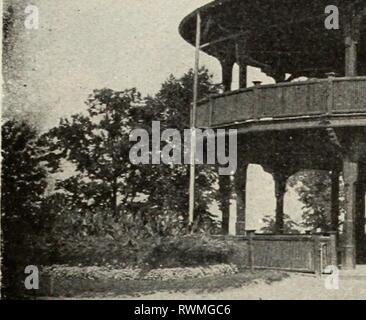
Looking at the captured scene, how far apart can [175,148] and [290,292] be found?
474 inches

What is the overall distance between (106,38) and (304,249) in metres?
9.98

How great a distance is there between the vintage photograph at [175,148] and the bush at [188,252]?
42mm

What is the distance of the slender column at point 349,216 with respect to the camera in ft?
66.1

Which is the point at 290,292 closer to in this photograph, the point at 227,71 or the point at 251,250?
the point at 251,250

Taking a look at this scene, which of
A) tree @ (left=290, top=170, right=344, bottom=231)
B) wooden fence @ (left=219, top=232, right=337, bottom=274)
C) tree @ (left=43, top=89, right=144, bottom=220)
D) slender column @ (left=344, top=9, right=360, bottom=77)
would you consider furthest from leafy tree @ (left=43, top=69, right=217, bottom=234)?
tree @ (left=290, top=170, right=344, bottom=231)

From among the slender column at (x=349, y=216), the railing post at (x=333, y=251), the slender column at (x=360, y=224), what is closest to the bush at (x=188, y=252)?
the railing post at (x=333, y=251)

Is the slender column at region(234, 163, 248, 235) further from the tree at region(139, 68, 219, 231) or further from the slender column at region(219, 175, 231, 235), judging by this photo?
the tree at region(139, 68, 219, 231)

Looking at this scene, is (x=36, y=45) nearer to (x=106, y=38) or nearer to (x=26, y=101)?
(x=26, y=101)

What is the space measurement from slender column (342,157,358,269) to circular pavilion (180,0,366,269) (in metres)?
0.03

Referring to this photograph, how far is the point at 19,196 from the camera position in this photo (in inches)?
673

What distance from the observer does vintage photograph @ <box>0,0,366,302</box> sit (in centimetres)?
1677

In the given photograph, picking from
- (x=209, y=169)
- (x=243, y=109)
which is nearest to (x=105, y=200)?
(x=209, y=169)

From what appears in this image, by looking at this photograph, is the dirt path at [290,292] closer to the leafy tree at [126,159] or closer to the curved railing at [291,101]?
the curved railing at [291,101]

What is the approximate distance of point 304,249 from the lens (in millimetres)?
19953
